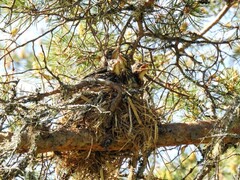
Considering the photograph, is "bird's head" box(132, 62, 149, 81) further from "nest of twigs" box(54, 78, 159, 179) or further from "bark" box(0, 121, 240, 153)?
"bark" box(0, 121, 240, 153)

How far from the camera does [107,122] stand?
250 centimetres

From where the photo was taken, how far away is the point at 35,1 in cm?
267

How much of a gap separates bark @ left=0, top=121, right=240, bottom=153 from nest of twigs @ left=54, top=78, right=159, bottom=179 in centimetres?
3

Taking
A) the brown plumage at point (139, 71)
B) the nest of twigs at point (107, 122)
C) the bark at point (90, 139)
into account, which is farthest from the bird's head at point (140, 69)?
the bark at point (90, 139)

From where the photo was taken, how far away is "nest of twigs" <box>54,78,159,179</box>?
246cm

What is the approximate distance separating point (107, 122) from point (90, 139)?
138 millimetres

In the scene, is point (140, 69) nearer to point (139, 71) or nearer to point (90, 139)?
point (139, 71)

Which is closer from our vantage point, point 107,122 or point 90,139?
point 90,139

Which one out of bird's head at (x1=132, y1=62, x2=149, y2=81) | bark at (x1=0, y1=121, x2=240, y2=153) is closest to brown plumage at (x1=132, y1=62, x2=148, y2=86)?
bird's head at (x1=132, y1=62, x2=149, y2=81)

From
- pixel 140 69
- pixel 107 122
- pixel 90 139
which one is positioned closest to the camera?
pixel 90 139

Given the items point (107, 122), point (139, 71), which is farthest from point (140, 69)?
point (107, 122)

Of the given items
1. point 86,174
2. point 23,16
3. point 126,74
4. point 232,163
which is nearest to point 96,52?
point 126,74

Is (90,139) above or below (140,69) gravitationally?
below

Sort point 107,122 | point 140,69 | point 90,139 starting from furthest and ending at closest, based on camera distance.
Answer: point 140,69 → point 107,122 → point 90,139
